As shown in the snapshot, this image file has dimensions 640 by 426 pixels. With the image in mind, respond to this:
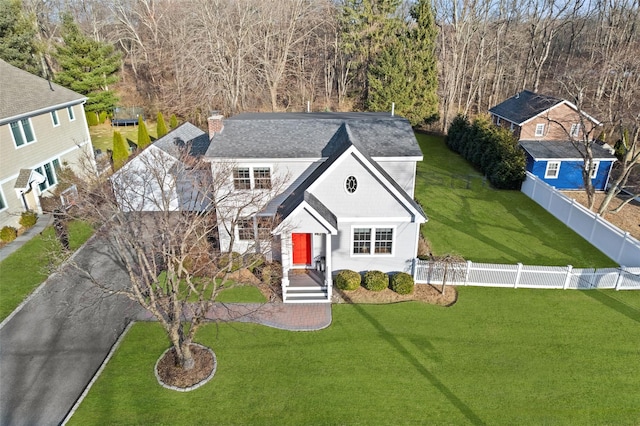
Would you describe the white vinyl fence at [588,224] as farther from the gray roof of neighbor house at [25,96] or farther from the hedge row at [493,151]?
the gray roof of neighbor house at [25,96]

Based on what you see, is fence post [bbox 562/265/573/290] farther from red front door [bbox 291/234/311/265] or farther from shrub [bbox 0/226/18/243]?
shrub [bbox 0/226/18/243]

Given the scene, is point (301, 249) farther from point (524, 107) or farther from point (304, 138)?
point (524, 107)

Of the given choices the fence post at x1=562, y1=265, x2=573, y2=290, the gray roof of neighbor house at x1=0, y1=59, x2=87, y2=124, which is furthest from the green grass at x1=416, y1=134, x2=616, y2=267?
the gray roof of neighbor house at x1=0, y1=59, x2=87, y2=124

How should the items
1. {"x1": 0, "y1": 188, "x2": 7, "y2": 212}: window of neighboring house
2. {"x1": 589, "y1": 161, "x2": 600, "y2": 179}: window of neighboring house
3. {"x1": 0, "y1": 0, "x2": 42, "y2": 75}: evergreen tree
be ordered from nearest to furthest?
{"x1": 0, "y1": 188, "x2": 7, "y2": 212}: window of neighboring house < {"x1": 589, "y1": 161, "x2": 600, "y2": 179}: window of neighboring house < {"x1": 0, "y1": 0, "x2": 42, "y2": 75}: evergreen tree

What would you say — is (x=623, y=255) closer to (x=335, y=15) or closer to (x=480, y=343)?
(x=480, y=343)

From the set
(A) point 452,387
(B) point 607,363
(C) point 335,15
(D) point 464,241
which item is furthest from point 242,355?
(C) point 335,15

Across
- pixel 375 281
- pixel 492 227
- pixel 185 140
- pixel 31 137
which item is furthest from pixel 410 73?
pixel 31 137

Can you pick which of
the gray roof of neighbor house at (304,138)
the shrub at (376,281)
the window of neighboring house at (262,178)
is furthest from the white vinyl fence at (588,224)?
the window of neighboring house at (262,178)
